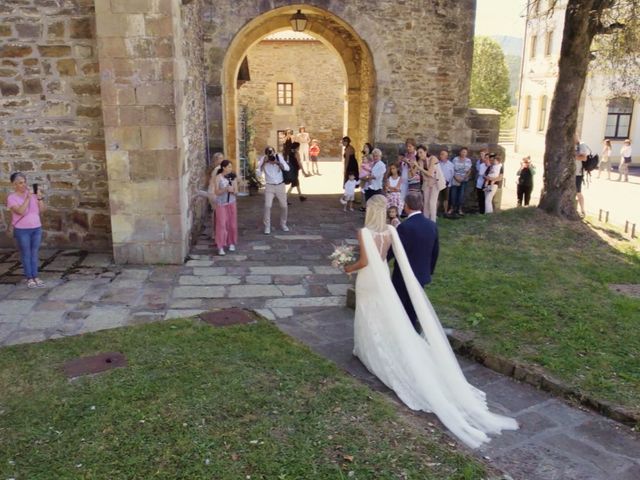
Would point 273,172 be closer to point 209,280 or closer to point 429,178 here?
point 429,178

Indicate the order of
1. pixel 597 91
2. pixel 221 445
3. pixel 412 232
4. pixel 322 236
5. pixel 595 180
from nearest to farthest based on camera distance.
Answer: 1. pixel 221 445
2. pixel 412 232
3. pixel 322 236
4. pixel 595 180
5. pixel 597 91

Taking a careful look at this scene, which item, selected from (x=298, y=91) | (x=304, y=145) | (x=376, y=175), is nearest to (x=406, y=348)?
(x=376, y=175)

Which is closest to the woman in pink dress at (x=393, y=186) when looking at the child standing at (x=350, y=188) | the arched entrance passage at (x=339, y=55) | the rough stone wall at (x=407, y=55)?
the child standing at (x=350, y=188)

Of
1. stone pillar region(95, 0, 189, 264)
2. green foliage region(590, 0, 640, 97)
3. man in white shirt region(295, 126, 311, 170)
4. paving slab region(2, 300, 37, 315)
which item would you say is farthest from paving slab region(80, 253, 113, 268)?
man in white shirt region(295, 126, 311, 170)

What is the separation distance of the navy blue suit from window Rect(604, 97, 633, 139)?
84.9 ft

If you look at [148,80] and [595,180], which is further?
[595,180]

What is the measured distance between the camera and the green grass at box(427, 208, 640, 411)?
551 centimetres

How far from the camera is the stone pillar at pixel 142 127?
812cm

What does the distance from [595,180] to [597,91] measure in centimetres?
756

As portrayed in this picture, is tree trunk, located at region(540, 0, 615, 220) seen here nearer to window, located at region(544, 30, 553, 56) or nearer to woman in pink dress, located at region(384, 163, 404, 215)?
woman in pink dress, located at region(384, 163, 404, 215)

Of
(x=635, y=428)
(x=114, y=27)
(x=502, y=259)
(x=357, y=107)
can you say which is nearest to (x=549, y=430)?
(x=635, y=428)

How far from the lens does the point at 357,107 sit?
17.2 m

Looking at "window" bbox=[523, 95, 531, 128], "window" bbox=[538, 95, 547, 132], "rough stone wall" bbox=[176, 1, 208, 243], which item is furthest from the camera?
"window" bbox=[523, 95, 531, 128]

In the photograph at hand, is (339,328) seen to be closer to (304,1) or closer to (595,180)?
(304,1)
